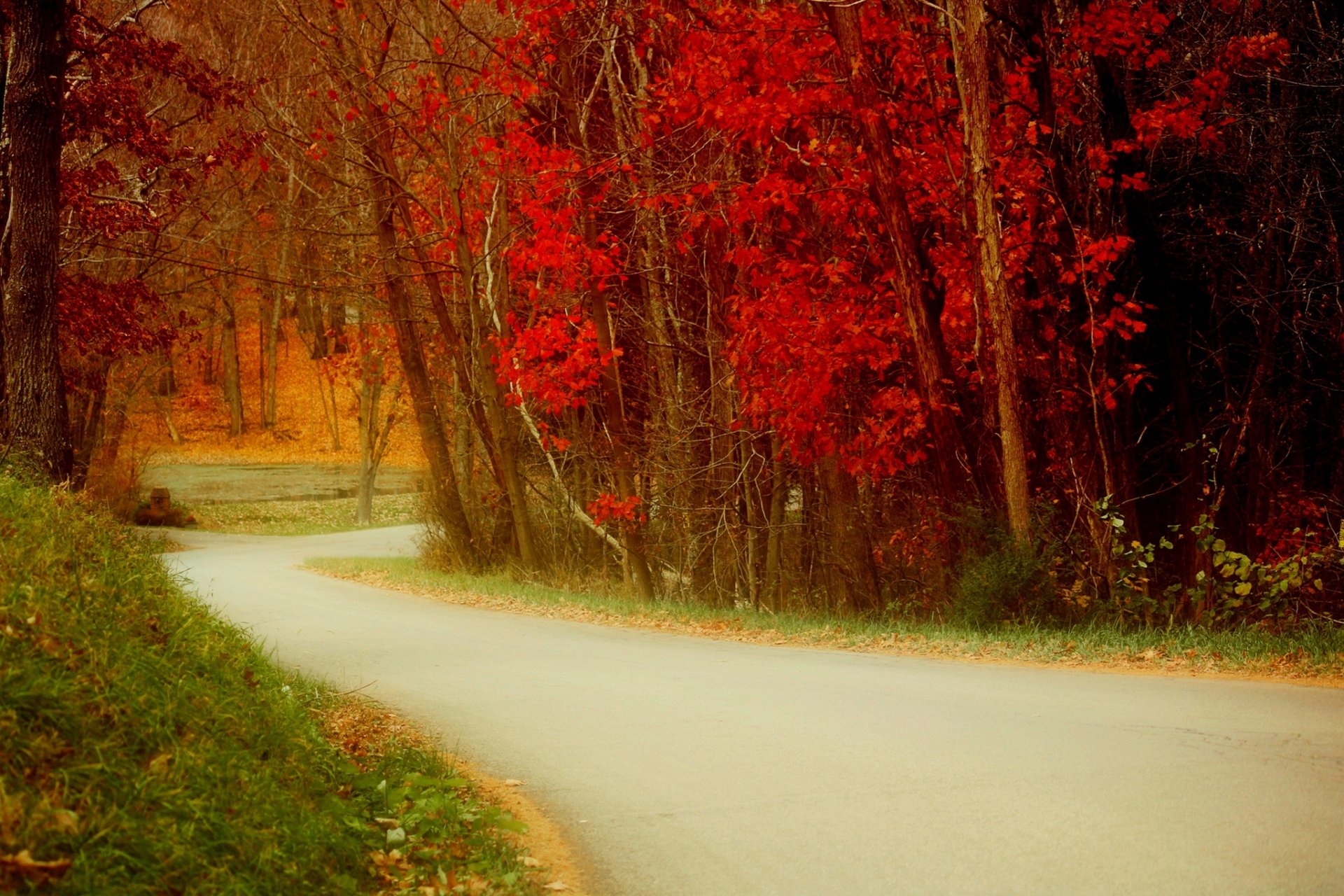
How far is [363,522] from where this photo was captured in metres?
39.6

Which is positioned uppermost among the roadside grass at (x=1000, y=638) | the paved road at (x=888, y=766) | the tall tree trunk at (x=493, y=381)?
the tall tree trunk at (x=493, y=381)

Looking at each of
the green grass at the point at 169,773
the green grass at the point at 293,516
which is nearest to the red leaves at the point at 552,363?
the green grass at the point at 169,773

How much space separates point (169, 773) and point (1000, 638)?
8.93 m

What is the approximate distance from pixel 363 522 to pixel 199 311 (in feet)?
47.9

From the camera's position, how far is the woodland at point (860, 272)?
14867mm

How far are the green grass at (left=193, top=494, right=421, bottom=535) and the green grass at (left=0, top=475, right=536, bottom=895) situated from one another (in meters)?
28.6

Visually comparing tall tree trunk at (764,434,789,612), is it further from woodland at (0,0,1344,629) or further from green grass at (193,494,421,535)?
green grass at (193,494,421,535)

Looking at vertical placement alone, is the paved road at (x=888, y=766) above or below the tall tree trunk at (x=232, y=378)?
below

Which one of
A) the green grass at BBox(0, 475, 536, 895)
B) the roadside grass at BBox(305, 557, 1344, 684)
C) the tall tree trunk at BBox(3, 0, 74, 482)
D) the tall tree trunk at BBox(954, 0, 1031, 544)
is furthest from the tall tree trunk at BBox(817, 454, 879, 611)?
the green grass at BBox(0, 475, 536, 895)

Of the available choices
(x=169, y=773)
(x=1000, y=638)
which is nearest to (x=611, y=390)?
(x=1000, y=638)

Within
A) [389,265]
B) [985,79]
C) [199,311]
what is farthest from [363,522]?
[985,79]

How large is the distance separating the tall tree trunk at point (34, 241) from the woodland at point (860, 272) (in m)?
0.04

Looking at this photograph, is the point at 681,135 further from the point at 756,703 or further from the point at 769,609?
the point at 756,703

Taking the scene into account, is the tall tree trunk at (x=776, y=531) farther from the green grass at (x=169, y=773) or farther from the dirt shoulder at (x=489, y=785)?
the green grass at (x=169, y=773)
